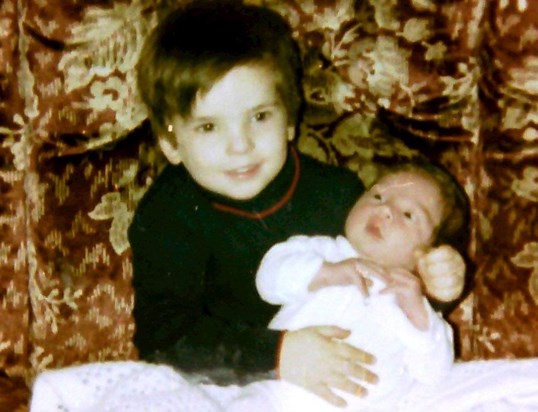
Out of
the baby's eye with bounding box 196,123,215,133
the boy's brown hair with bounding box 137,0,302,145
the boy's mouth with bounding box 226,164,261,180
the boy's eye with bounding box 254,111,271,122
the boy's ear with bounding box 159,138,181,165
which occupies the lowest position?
the boy's mouth with bounding box 226,164,261,180

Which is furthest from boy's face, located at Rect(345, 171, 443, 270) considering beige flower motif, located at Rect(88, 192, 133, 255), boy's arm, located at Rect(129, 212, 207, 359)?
beige flower motif, located at Rect(88, 192, 133, 255)

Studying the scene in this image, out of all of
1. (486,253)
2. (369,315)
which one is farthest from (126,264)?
(486,253)

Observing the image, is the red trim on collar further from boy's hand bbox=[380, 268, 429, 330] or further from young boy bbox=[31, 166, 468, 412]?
boy's hand bbox=[380, 268, 429, 330]

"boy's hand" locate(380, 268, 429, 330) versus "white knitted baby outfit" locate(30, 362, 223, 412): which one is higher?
"boy's hand" locate(380, 268, 429, 330)

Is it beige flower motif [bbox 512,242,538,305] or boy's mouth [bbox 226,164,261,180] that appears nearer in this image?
boy's mouth [bbox 226,164,261,180]

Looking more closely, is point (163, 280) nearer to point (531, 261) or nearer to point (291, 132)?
point (291, 132)

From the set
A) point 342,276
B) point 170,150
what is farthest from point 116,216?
point 342,276

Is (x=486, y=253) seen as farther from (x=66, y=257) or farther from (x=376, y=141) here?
(x=66, y=257)
